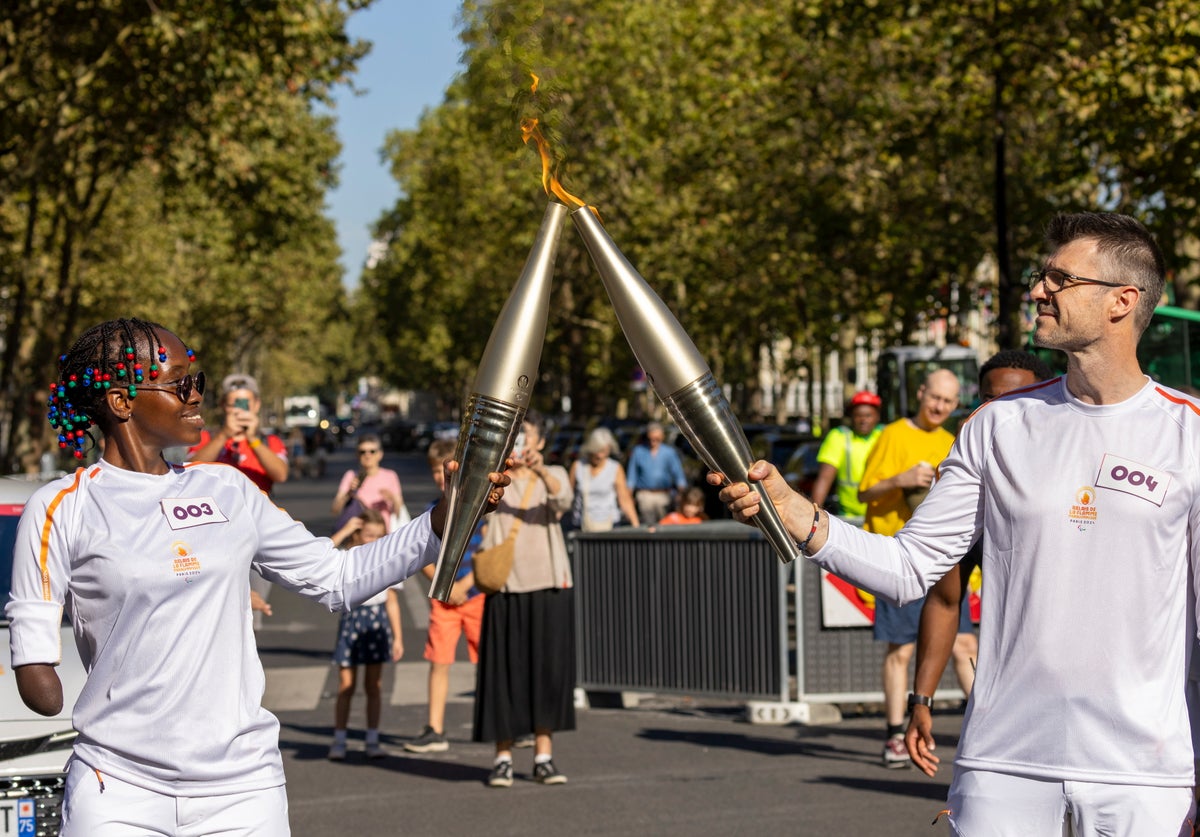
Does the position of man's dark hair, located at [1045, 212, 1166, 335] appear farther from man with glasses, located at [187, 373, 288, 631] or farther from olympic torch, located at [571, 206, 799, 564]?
man with glasses, located at [187, 373, 288, 631]

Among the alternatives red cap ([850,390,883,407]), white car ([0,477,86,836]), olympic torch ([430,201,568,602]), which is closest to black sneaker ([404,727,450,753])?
red cap ([850,390,883,407])

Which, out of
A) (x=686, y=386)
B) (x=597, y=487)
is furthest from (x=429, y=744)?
(x=686, y=386)

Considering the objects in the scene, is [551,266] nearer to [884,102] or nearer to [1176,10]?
[1176,10]

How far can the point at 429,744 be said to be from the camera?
33.0 feet

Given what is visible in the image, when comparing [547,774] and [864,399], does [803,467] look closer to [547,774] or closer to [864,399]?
[864,399]

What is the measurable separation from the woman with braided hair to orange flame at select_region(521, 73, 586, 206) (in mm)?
662

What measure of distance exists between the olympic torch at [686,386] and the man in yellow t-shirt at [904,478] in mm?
4900

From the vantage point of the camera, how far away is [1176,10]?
58.1ft

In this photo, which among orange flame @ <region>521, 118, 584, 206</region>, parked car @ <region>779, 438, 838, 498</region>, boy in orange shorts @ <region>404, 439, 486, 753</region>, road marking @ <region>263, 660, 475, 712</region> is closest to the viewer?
orange flame @ <region>521, 118, 584, 206</region>

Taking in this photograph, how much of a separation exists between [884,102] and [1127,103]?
458 inches

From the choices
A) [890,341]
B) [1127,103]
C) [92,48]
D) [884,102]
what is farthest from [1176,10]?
[890,341]

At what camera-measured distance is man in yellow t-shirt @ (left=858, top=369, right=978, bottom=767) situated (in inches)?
340

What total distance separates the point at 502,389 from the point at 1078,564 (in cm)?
118

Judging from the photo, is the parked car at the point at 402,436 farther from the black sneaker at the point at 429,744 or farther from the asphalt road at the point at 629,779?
the black sneaker at the point at 429,744
